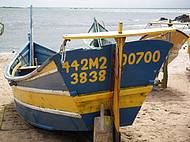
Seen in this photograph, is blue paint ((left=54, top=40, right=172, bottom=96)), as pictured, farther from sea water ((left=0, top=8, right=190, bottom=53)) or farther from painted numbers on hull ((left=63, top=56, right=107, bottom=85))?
sea water ((left=0, top=8, right=190, bottom=53))

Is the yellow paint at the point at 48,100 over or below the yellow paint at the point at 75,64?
below

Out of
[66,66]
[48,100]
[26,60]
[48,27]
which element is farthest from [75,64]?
[48,27]

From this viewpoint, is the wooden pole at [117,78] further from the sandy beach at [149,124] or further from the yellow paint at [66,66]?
the sandy beach at [149,124]

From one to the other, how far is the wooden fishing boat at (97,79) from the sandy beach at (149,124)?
0.52m

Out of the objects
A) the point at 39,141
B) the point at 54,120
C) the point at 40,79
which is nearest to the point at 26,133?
the point at 39,141

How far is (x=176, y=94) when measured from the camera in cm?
848

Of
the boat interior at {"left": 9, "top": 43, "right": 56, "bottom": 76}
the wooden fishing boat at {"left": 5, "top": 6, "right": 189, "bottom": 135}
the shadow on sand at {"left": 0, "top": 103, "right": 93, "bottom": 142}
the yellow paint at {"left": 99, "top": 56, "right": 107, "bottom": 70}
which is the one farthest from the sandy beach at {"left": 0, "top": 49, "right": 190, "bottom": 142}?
the yellow paint at {"left": 99, "top": 56, "right": 107, "bottom": 70}

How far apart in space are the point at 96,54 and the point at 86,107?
75 centimetres

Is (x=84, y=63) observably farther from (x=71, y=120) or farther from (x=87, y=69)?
(x=71, y=120)

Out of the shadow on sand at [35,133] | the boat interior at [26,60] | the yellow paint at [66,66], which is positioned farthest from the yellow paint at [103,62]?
the boat interior at [26,60]

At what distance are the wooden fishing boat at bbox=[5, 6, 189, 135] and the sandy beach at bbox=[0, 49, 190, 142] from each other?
52 centimetres

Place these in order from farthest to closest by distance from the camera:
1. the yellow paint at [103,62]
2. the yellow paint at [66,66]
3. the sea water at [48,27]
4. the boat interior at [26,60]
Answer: the sea water at [48,27], the boat interior at [26,60], the yellow paint at [103,62], the yellow paint at [66,66]

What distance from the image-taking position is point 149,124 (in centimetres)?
616

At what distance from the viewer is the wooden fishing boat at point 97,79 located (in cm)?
446
